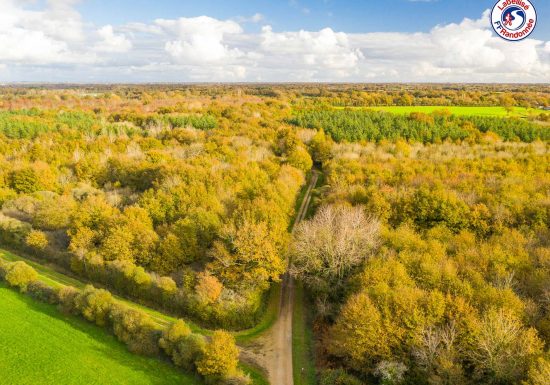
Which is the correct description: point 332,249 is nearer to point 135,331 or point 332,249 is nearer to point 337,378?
point 337,378

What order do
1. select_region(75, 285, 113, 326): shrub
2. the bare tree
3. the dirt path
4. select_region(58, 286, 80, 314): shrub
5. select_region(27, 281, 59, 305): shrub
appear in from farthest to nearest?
select_region(27, 281, 59, 305): shrub < the bare tree < select_region(58, 286, 80, 314): shrub < select_region(75, 285, 113, 326): shrub < the dirt path

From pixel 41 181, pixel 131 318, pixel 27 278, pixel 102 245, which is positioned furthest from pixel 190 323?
pixel 41 181

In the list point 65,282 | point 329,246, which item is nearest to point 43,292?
point 65,282

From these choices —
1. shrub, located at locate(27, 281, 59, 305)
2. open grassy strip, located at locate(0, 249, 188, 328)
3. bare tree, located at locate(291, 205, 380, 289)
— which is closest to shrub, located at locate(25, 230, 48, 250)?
open grassy strip, located at locate(0, 249, 188, 328)

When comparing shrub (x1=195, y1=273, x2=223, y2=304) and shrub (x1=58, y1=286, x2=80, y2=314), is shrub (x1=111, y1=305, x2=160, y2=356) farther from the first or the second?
shrub (x1=58, y1=286, x2=80, y2=314)

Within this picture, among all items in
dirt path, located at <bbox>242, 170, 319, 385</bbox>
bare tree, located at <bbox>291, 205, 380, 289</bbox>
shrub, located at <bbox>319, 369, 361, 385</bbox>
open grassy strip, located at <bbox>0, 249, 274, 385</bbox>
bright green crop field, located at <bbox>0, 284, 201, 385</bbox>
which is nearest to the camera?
shrub, located at <bbox>319, 369, 361, 385</bbox>

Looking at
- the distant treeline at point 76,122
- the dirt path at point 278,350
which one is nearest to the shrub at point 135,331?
the dirt path at point 278,350
